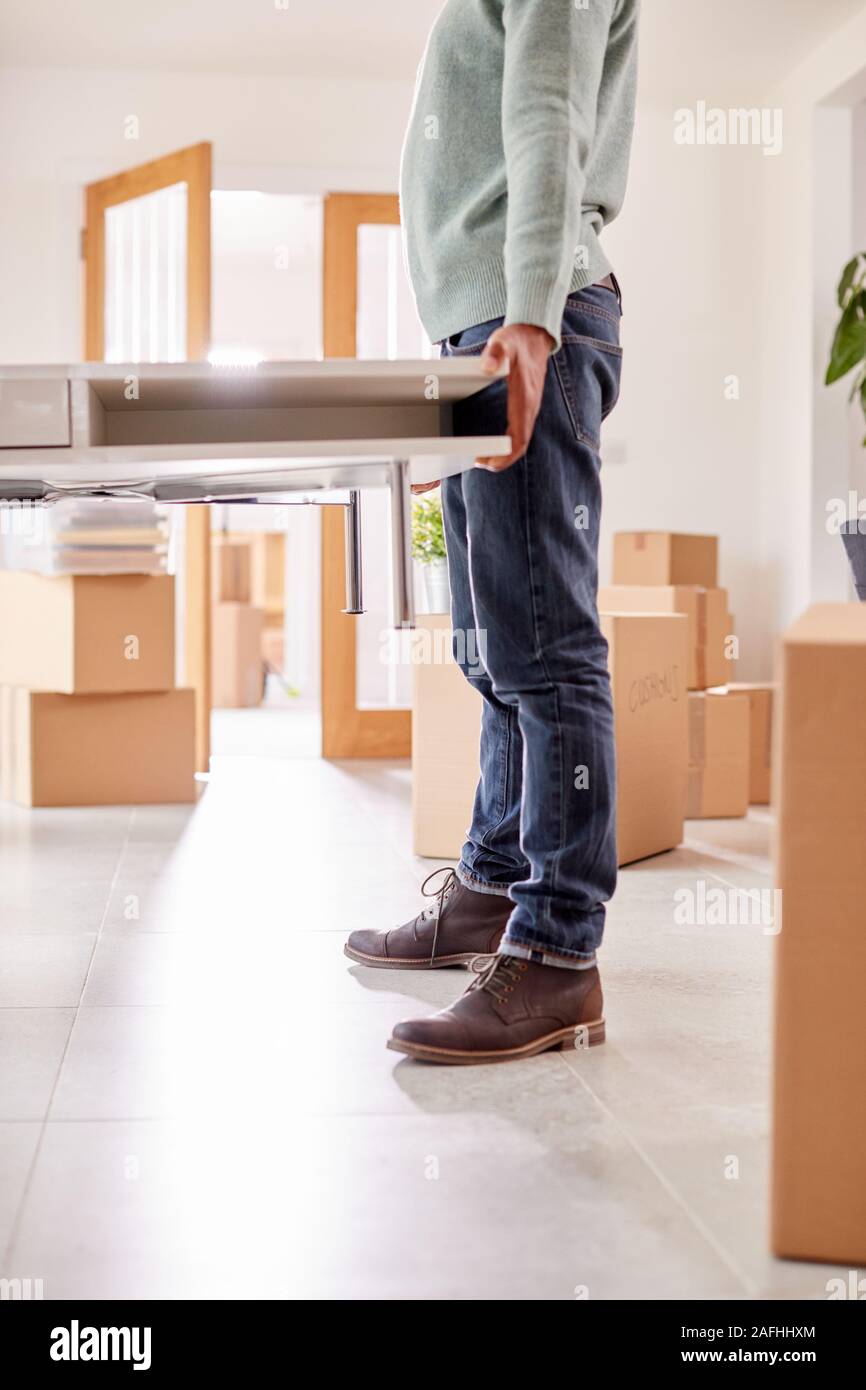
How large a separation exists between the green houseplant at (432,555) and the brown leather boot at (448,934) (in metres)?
1.01

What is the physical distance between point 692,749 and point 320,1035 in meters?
2.05

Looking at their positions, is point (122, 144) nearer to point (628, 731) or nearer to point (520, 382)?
point (628, 731)

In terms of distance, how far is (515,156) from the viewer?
1284 millimetres

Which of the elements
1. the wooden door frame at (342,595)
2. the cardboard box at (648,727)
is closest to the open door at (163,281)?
the wooden door frame at (342,595)

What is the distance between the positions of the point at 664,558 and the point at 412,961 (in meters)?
2.80

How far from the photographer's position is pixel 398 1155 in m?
1.12

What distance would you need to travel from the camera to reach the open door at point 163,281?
4.24 metres

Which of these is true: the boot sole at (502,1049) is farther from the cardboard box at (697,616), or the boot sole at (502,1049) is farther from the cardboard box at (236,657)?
the cardboard box at (236,657)

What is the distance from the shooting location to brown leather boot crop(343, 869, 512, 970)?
1696 millimetres

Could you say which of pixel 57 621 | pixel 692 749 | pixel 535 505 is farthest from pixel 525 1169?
pixel 57 621

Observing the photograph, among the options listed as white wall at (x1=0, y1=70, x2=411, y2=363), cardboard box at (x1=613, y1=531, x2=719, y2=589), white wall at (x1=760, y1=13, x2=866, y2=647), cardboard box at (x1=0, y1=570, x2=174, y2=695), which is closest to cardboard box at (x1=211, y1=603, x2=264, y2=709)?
white wall at (x1=0, y1=70, x2=411, y2=363)

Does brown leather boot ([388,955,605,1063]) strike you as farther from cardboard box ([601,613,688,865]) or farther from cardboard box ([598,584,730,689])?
cardboard box ([598,584,730,689])
